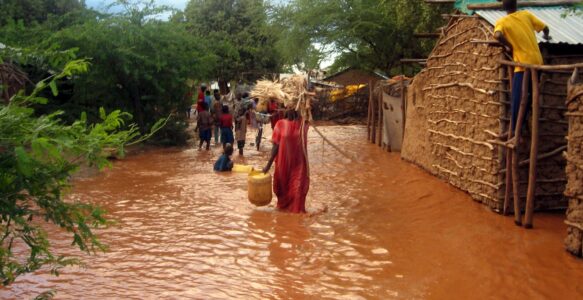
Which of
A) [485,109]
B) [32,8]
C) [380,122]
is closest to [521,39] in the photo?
[485,109]

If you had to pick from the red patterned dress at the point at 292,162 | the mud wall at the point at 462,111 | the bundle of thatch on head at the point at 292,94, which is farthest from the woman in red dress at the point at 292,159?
the mud wall at the point at 462,111

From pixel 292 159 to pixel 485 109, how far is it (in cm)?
281

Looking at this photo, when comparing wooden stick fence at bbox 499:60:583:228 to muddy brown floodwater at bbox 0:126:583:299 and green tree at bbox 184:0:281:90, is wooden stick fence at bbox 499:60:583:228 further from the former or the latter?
green tree at bbox 184:0:281:90

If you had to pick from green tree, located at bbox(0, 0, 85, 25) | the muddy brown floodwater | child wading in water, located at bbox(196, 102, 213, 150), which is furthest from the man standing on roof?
green tree, located at bbox(0, 0, 85, 25)

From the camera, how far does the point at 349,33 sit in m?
18.8

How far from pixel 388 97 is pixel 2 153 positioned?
11.4 metres

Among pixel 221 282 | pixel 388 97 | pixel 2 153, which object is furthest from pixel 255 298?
pixel 388 97

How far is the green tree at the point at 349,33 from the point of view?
727 inches

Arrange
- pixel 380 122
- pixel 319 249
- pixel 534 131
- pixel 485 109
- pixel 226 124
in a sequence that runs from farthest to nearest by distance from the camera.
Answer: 1. pixel 380 122
2. pixel 226 124
3. pixel 485 109
4. pixel 534 131
5. pixel 319 249

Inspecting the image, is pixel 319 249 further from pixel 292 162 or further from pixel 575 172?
pixel 575 172

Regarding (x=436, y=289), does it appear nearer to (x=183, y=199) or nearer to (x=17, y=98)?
(x=17, y=98)

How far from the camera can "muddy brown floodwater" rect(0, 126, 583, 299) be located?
4.86 metres

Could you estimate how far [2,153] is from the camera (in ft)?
8.82

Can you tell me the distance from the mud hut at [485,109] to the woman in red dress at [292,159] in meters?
2.53
